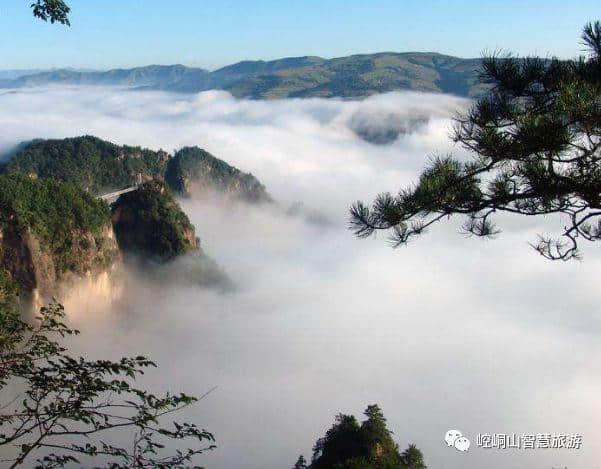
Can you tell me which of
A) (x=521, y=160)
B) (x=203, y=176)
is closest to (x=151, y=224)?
(x=203, y=176)

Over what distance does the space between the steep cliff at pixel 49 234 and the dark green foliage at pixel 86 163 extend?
1624 inches

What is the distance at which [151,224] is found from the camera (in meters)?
59.3

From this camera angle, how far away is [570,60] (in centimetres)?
667

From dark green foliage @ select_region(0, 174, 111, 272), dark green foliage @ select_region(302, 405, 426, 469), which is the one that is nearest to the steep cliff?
dark green foliage @ select_region(0, 174, 111, 272)

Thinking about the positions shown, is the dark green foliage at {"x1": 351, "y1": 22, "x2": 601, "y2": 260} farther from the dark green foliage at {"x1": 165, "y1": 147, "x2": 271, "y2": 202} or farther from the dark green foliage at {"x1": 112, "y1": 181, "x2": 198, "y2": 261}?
the dark green foliage at {"x1": 165, "y1": 147, "x2": 271, "y2": 202}

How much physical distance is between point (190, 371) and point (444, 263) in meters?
65.8

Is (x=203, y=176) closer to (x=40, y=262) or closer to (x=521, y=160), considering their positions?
(x=40, y=262)

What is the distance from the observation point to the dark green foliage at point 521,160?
5734 mm

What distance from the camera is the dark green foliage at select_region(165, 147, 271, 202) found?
339 ft

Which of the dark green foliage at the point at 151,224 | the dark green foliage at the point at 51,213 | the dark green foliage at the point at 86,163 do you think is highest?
the dark green foliage at the point at 86,163

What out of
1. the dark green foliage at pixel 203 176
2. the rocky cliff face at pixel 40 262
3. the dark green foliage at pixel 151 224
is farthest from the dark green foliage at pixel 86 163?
the rocky cliff face at pixel 40 262

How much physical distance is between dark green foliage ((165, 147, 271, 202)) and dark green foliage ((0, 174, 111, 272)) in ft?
170

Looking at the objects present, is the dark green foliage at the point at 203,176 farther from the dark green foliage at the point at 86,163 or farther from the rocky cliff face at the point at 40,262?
the rocky cliff face at the point at 40,262

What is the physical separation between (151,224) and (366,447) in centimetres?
4452
